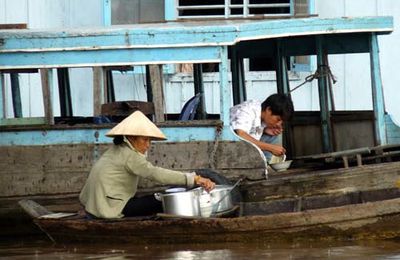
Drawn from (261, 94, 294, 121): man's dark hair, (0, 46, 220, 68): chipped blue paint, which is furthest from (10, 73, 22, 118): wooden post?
(261, 94, 294, 121): man's dark hair

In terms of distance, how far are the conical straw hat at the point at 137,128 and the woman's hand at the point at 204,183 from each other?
0.46 meters

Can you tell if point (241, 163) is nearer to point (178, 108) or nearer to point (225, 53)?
point (225, 53)

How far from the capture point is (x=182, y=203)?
37.4 feet

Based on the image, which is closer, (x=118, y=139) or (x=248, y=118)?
(x=118, y=139)

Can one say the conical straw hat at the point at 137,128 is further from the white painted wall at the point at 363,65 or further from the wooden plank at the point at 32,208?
the white painted wall at the point at 363,65

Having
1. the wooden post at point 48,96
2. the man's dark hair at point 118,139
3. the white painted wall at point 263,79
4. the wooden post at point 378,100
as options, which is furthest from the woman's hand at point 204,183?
the white painted wall at point 263,79

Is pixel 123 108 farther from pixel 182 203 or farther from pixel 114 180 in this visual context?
pixel 182 203

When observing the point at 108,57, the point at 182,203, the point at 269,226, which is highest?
the point at 108,57

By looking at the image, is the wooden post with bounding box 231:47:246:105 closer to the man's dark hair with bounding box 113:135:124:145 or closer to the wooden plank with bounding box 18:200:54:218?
the man's dark hair with bounding box 113:135:124:145

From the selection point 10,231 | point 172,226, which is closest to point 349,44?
point 172,226

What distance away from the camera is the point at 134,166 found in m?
11.2

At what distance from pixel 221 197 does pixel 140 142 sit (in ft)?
2.84

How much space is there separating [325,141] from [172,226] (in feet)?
7.79

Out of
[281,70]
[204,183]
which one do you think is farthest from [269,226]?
[281,70]
